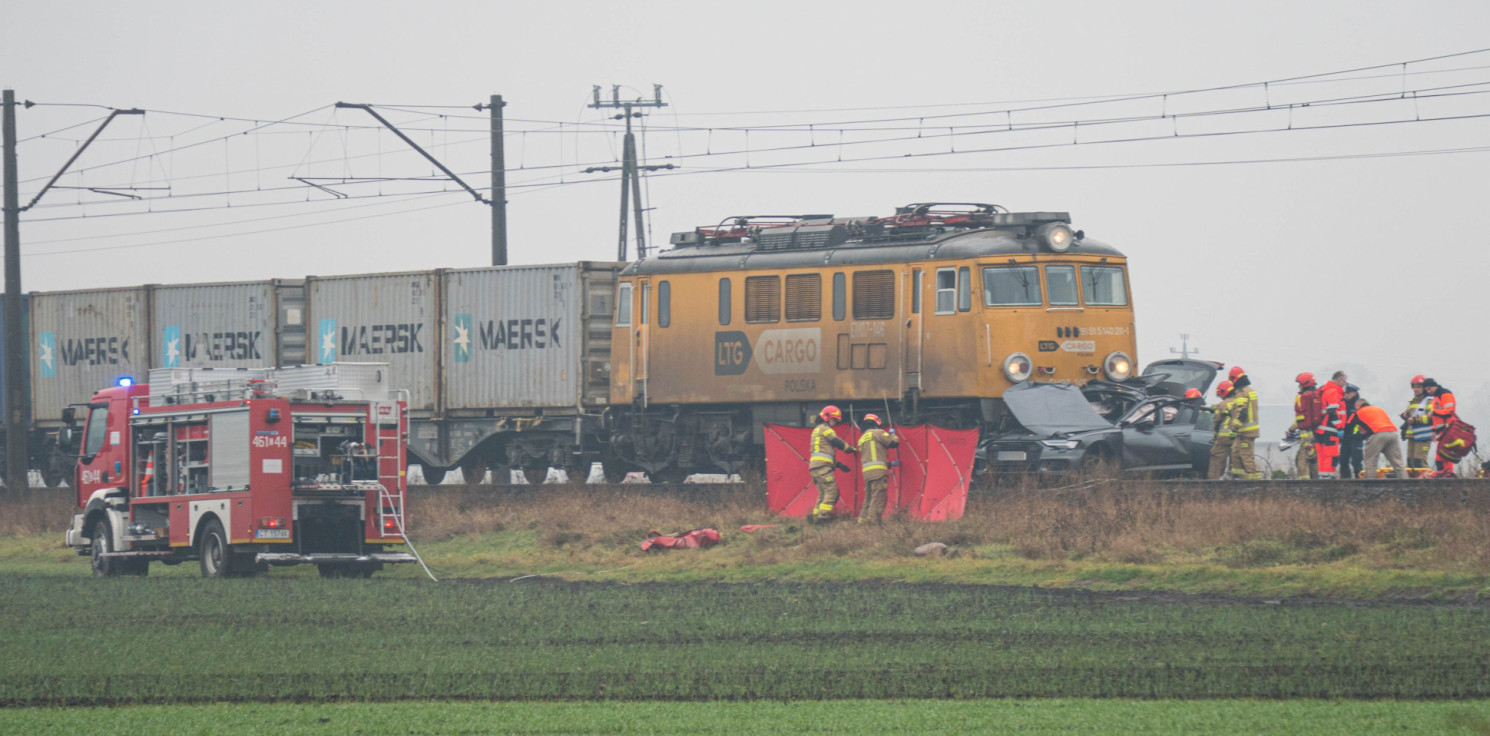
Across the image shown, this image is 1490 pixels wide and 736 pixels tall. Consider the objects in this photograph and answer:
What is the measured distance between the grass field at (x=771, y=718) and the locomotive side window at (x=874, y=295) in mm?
14199

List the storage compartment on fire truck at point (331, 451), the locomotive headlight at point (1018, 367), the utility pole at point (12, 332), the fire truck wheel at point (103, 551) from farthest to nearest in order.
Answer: the utility pole at point (12, 332) → the locomotive headlight at point (1018, 367) → the fire truck wheel at point (103, 551) → the storage compartment on fire truck at point (331, 451)

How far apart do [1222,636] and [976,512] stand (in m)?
7.53

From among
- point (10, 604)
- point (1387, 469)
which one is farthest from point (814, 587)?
point (1387, 469)

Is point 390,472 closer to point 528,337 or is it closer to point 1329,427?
point 528,337

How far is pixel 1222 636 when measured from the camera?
1230cm

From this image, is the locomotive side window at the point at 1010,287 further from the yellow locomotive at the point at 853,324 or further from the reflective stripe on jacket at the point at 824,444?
the reflective stripe on jacket at the point at 824,444

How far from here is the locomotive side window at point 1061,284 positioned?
23.4 metres

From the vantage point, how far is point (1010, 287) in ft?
76.2

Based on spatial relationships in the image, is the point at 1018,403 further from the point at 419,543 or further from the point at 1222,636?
the point at 1222,636

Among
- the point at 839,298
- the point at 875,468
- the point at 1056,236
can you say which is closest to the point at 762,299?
the point at 839,298

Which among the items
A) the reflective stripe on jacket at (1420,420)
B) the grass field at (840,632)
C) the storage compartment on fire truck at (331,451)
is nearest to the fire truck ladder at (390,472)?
the storage compartment on fire truck at (331,451)

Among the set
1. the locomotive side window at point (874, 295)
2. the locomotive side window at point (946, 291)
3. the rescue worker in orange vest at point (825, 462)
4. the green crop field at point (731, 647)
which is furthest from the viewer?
the locomotive side window at point (874, 295)

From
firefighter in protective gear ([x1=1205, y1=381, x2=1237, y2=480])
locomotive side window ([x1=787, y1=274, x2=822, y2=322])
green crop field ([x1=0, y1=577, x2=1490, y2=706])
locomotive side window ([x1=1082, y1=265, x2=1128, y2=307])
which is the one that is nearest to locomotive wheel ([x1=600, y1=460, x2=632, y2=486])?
locomotive side window ([x1=787, y1=274, x2=822, y2=322])

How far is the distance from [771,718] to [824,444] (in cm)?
1125
